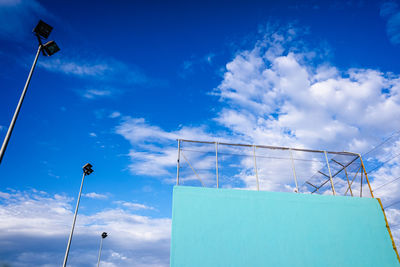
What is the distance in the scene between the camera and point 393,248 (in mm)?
11695

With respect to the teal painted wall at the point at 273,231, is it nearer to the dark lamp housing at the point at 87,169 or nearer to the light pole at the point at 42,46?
the light pole at the point at 42,46

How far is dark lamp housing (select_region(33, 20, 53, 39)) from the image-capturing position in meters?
7.41

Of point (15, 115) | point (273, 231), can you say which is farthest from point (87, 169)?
point (273, 231)

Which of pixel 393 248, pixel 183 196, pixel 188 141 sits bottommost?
pixel 393 248

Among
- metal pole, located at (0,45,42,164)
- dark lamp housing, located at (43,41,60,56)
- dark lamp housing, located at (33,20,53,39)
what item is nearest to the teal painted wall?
metal pole, located at (0,45,42,164)

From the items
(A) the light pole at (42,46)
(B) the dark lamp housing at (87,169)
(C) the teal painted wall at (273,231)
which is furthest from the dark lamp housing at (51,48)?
(B) the dark lamp housing at (87,169)

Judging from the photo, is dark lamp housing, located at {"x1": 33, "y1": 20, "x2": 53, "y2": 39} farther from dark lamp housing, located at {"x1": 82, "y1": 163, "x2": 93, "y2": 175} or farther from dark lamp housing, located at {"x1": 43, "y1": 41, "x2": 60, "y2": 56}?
dark lamp housing, located at {"x1": 82, "y1": 163, "x2": 93, "y2": 175}

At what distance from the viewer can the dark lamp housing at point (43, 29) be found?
24.3 feet

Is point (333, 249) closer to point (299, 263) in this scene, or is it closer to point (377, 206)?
point (299, 263)

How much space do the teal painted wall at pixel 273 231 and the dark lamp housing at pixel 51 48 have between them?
7.62 meters

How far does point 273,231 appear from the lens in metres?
10.8

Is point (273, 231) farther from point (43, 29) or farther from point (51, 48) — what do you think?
point (43, 29)

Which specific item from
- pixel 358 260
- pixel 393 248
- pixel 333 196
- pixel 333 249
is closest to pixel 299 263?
pixel 333 249

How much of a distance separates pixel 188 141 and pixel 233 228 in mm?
5207
